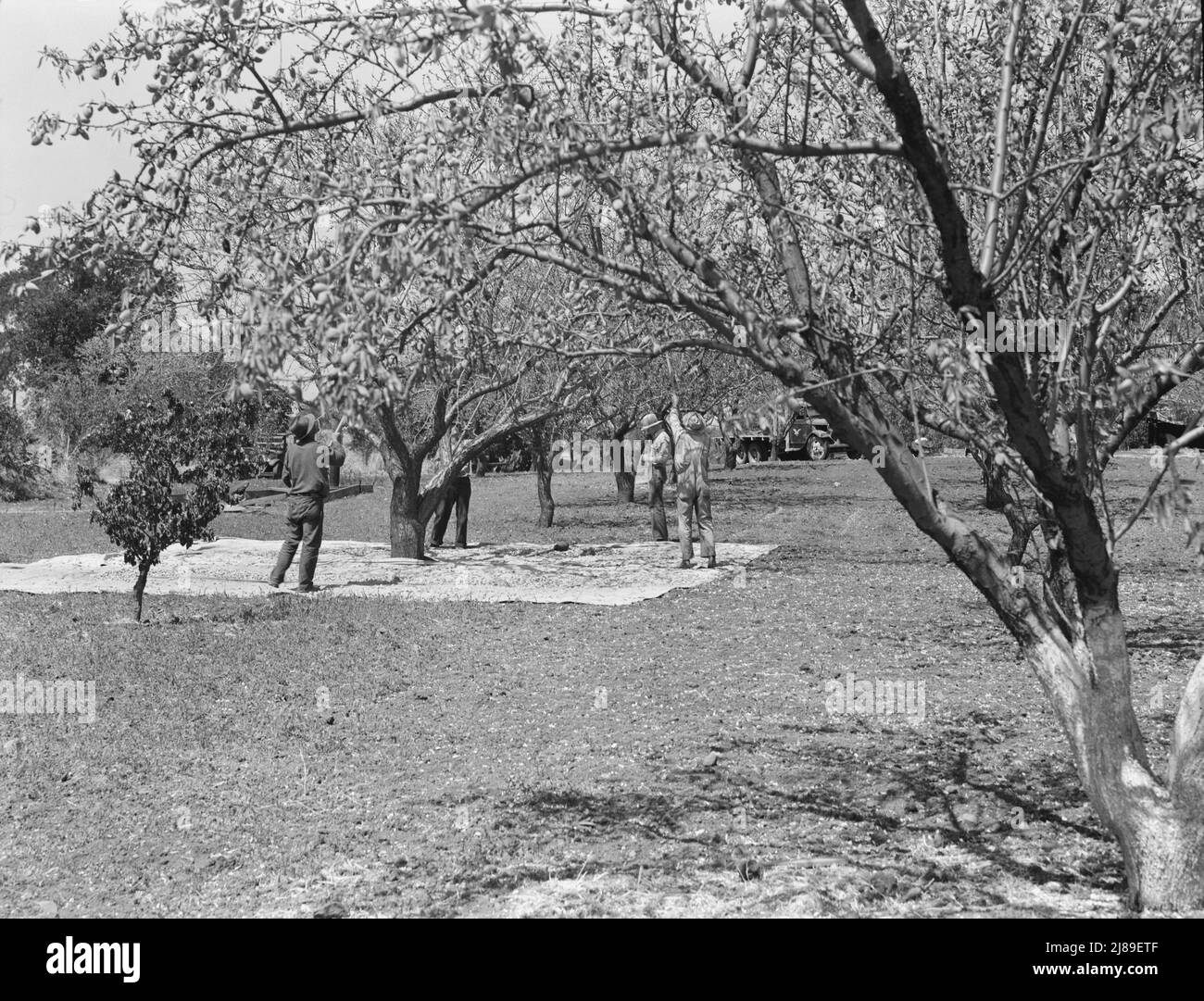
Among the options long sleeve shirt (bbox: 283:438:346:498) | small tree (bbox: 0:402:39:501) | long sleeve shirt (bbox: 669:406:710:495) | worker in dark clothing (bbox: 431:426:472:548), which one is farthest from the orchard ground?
small tree (bbox: 0:402:39:501)

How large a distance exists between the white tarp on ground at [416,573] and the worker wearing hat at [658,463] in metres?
1.24

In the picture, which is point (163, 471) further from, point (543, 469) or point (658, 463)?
point (543, 469)

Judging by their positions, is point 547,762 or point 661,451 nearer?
point 547,762

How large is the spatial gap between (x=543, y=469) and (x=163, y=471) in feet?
40.9

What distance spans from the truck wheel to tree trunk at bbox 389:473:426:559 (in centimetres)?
3681

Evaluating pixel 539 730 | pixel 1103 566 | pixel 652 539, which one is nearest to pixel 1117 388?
pixel 1103 566

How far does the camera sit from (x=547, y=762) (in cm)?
762

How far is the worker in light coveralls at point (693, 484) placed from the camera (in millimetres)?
16641

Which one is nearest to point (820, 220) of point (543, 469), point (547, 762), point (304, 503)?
point (547, 762)

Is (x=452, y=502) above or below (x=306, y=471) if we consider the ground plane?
below

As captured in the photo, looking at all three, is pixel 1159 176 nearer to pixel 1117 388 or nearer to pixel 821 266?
pixel 821 266

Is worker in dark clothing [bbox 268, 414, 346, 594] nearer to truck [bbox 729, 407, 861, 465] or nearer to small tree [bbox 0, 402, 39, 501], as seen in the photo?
small tree [bbox 0, 402, 39, 501]

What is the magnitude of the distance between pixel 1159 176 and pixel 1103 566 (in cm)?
151

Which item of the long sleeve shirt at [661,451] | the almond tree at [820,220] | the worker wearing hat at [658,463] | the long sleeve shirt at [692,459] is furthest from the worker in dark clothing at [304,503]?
the almond tree at [820,220]
